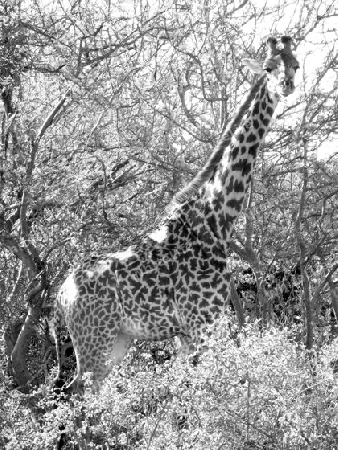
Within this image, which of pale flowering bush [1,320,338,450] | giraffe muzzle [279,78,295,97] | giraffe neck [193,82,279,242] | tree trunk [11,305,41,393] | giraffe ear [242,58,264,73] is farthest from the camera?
tree trunk [11,305,41,393]

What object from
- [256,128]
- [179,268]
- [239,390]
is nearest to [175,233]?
[179,268]

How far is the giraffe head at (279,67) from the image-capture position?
714 cm

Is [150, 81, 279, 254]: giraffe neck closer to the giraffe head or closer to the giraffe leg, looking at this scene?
the giraffe head

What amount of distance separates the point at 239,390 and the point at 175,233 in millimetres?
2413

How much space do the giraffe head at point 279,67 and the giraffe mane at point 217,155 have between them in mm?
174

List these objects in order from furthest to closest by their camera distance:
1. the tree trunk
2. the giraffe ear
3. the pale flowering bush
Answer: the tree trunk, the giraffe ear, the pale flowering bush

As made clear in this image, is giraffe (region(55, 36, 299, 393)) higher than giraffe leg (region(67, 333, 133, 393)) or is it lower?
higher

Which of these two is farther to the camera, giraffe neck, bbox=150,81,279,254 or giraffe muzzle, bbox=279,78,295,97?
giraffe neck, bbox=150,81,279,254

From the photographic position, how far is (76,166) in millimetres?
9594

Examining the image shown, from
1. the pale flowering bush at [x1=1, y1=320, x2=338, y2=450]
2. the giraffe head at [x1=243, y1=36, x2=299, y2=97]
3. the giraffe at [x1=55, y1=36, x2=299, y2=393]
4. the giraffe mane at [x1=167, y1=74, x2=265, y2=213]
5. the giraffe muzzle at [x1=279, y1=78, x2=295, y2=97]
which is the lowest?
the pale flowering bush at [x1=1, y1=320, x2=338, y2=450]

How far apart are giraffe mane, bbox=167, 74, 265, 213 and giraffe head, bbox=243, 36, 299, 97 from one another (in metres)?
0.17

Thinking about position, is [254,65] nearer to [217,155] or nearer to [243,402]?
[217,155]

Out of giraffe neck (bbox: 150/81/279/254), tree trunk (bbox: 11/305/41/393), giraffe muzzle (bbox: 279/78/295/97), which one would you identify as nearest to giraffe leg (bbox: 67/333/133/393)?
giraffe neck (bbox: 150/81/279/254)

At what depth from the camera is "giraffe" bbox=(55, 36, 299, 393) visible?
293 inches
